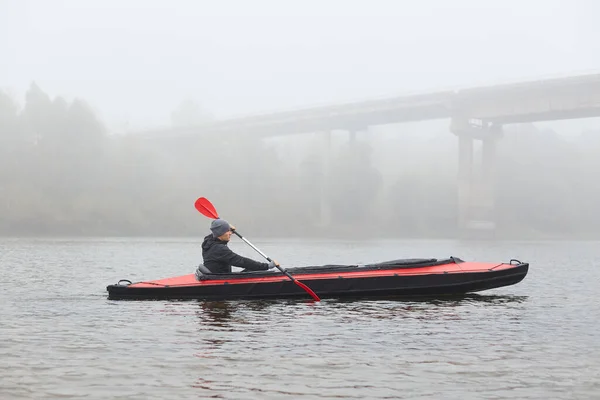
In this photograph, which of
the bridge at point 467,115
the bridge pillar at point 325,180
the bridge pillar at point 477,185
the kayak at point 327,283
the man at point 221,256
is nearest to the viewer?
the kayak at point 327,283

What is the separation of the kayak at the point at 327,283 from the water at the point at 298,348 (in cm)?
27

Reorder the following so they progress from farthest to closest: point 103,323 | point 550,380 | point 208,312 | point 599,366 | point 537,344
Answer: point 208,312, point 103,323, point 537,344, point 599,366, point 550,380

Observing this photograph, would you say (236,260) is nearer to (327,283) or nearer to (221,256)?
(221,256)

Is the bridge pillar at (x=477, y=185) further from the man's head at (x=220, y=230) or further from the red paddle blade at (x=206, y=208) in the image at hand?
the man's head at (x=220, y=230)

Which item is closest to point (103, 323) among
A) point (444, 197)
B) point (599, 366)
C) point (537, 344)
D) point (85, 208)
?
point (537, 344)

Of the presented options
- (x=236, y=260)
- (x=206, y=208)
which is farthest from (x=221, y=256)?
(x=206, y=208)

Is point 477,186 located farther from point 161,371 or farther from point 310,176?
point 161,371

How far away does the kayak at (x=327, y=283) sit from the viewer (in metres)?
15.2

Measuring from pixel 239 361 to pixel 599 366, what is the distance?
432 cm

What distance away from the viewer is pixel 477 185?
6869cm

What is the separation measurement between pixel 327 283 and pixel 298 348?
4.98m

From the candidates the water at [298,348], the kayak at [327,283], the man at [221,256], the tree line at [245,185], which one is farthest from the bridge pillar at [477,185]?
the man at [221,256]

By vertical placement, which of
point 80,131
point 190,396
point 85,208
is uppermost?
point 80,131

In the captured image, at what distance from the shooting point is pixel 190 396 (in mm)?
7691
